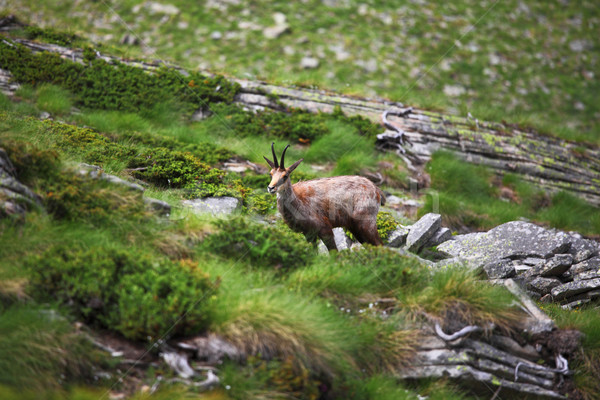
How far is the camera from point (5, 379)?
16.5ft

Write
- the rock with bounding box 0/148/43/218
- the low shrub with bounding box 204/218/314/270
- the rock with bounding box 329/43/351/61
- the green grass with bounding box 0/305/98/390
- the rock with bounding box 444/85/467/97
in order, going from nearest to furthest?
1. the green grass with bounding box 0/305/98/390
2. the rock with bounding box 0/148/43/218
3. the low shrub with bounding box 204/218/314/270
4. the rock with bounding box 444/85/467/97
5. the rock with bounding box 329/43/351/61

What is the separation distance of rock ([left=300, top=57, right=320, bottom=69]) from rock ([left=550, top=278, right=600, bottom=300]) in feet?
58.7

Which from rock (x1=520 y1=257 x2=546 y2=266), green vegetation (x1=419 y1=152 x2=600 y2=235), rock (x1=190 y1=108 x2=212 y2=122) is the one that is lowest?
green vegetation (x1=419 y1=152 x2=600 y2=235)

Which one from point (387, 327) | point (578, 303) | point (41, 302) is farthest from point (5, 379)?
point (578, 303)

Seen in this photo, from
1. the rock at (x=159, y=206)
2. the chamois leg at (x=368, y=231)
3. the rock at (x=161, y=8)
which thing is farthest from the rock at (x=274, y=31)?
the rock at (x=159, y=206)

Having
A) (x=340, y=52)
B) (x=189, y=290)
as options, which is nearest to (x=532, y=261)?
(x=189, y=290)

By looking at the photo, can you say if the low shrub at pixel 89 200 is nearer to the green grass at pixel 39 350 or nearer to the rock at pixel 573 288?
the green grass at pixel 39 350

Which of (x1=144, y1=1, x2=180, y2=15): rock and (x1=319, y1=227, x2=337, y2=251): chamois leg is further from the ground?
(x1=144, y1=1, x2=180, y2=15): rock

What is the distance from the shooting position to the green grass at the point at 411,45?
24422 mm

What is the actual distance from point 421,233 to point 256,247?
4.32 m

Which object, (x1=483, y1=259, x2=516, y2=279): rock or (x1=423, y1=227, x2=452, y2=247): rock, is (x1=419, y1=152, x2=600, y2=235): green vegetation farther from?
(x1=483, y1=259, x2=516, y2=279): rock

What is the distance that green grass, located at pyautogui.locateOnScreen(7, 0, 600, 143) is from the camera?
24.4 m

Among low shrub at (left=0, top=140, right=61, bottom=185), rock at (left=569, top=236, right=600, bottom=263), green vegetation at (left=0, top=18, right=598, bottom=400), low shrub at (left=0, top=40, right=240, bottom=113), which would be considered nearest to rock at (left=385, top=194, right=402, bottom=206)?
green vegetation at (left=0, top=18, right=598, bottom=400)

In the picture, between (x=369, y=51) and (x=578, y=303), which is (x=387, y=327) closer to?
(x=578, y=303)
